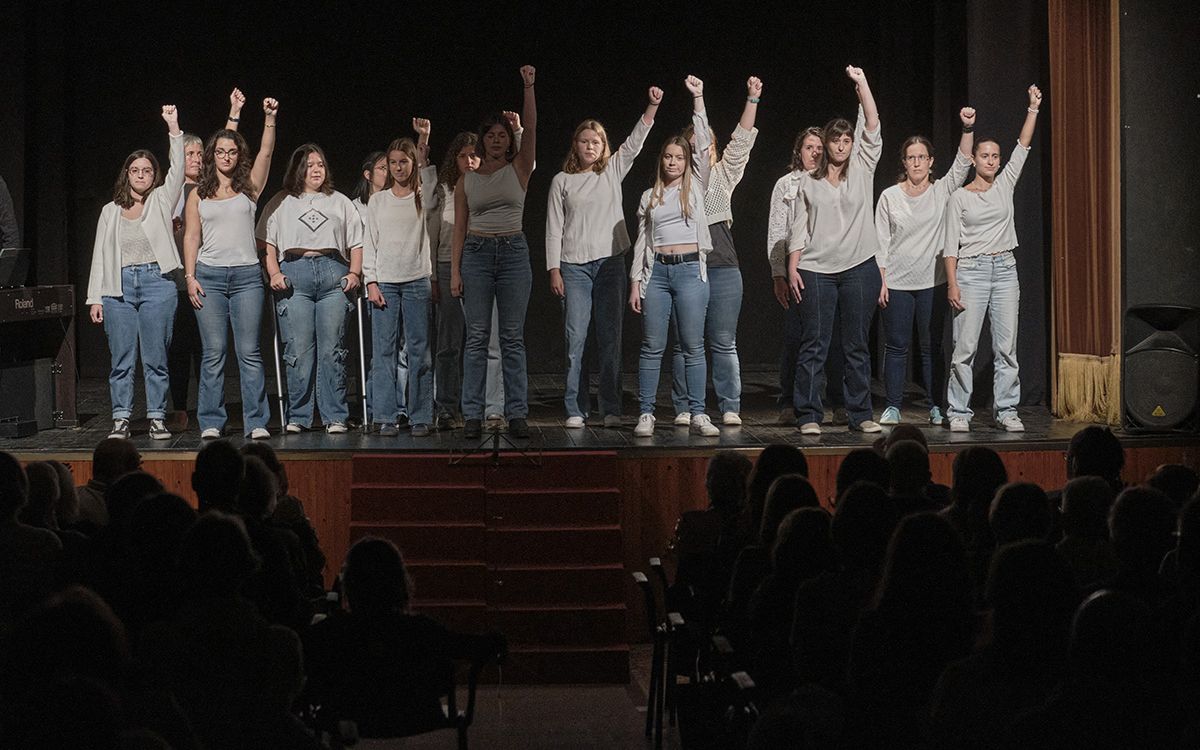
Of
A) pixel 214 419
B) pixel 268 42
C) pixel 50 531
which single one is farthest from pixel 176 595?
pixel 268 42

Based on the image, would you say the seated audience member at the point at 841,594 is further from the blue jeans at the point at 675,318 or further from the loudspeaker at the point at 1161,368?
the loudspeaker at the point at 1161,368

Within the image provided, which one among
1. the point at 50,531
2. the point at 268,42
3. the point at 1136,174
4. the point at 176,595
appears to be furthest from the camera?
the point at 268,42

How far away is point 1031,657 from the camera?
2688mm

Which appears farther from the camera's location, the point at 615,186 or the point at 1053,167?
the point at 1053,167

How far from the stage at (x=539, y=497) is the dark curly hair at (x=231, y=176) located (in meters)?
1.24

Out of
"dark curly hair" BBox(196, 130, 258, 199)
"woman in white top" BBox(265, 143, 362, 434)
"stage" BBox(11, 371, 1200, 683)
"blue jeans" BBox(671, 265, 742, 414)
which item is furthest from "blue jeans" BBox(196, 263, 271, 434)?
"blue jeans" BBox(671, 265, 742, 414)

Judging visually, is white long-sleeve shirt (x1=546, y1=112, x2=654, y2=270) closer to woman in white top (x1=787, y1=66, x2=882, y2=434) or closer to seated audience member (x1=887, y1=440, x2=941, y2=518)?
woman in white top (x1=787, y1=66, x2=882, y2=434)

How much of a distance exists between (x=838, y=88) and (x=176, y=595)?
27.4 feet

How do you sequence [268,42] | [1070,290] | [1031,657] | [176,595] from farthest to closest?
[268,42] < [1070,290] < [176,595] < [1031,657]

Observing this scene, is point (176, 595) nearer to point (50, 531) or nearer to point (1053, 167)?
point (50, 531)

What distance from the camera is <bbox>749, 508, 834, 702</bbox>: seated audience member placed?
141 inches

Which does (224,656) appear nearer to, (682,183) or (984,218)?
(682,183)

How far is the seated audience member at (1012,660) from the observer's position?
268 cm

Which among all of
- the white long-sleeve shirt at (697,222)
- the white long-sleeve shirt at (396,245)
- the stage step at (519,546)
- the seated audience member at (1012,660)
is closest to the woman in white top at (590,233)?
the white long-sleeve shirt at (697,222)
